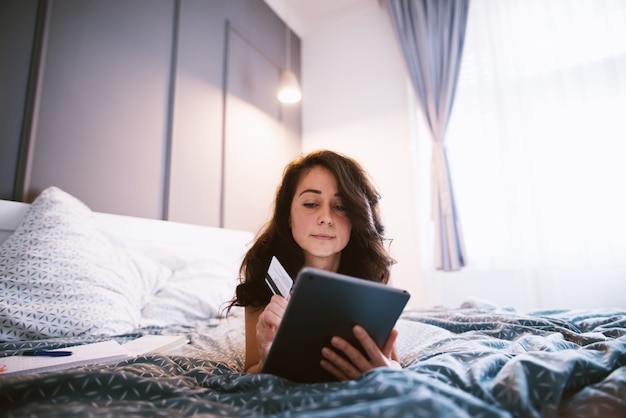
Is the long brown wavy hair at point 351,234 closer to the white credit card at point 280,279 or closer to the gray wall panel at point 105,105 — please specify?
the white credit card at point 280,279

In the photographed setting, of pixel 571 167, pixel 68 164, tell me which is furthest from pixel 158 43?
pixel 571 167

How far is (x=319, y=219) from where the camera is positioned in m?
1.00

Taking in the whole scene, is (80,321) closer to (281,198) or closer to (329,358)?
(281,198)

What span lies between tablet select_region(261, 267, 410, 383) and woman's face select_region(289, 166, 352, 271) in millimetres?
384

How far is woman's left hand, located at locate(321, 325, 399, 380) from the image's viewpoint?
61 cm

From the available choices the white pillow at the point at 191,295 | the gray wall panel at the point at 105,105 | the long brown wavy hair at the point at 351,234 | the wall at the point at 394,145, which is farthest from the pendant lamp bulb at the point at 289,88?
the long brown wavy hair at the point at 351,234

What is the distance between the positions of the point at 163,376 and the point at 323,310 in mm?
335

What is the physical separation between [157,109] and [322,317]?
181 centimetres

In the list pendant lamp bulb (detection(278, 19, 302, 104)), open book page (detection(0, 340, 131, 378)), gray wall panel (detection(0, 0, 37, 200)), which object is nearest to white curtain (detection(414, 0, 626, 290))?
pendant lamp bulb (detection(278, 19, 302, 104))

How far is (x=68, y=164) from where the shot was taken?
152cm

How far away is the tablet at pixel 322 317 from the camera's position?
53 cm

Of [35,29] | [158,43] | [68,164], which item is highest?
[158,43]

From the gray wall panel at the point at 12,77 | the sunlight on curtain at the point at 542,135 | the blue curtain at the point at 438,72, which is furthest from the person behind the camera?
the blue curtain at the point at 438,72

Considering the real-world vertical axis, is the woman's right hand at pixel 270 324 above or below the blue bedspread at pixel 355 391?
above
